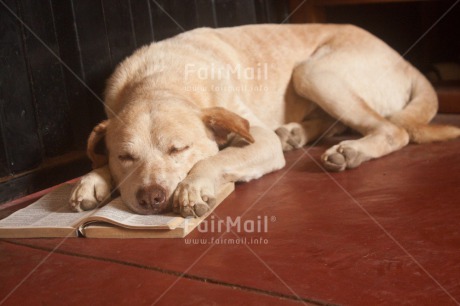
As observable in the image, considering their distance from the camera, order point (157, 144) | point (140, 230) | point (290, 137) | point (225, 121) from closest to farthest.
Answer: point (140, 230), point (157, 144), point (225, 121), point (290, 137)

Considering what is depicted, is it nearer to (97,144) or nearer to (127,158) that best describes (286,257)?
(127,158)

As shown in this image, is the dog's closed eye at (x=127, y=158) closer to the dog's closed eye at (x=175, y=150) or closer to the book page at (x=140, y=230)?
the dog's closed eye at (x=175, y=150)

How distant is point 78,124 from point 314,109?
1473 mm

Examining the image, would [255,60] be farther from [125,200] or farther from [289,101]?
[125,200]

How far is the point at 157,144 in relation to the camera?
8.66ft

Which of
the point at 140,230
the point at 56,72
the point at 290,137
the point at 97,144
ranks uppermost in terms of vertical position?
the point at 56,72

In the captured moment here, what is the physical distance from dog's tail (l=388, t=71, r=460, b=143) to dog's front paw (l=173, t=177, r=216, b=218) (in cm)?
151

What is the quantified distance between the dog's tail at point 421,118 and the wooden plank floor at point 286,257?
0.64 m

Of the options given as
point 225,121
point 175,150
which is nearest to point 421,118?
point 225,121

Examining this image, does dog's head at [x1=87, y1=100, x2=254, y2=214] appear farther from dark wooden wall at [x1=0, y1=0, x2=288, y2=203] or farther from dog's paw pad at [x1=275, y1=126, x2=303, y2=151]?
dog's paw pad at [x1=275, y1=126, x2=303, y2=151]

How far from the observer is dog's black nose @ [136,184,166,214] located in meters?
2.46

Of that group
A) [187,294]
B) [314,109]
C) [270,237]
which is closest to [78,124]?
[314,109]

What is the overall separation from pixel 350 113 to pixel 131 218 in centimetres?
164

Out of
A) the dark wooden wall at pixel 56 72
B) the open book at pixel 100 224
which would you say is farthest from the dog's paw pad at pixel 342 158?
the dark wooden wall at pixel 56 72
